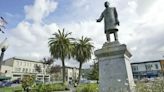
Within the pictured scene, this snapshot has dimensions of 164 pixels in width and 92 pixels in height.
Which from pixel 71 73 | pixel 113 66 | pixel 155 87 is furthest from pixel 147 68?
pixel 155 87

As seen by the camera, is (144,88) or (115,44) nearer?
(144,88)

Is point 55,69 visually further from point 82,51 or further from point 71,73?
point 71,73

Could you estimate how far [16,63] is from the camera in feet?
228

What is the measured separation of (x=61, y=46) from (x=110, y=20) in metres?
25.9

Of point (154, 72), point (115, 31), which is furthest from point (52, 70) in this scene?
point (115, 31)

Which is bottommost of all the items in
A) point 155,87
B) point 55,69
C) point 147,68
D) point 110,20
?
point 155,87

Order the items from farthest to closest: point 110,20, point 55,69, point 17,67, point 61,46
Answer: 1. point 17,67
2. point 55,69
3. point 61,46
4. point 110,20

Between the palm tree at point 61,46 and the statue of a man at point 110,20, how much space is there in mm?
25034

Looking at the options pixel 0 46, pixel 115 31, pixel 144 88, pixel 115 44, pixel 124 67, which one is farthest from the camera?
pixel 115 31

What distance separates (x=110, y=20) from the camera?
8.22 m

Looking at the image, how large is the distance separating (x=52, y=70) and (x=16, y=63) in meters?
23.5

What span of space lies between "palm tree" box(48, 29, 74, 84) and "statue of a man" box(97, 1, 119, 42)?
25034 mm

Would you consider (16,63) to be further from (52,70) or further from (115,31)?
(115,31)

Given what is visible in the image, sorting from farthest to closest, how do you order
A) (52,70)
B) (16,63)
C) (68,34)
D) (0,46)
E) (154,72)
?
(16,63), (154,72), (52,70), (68,34), (0,46)
